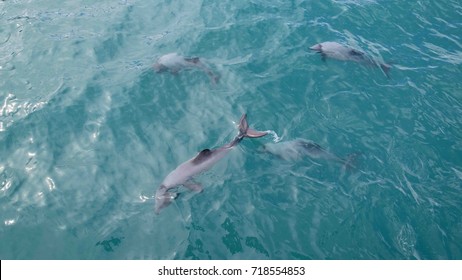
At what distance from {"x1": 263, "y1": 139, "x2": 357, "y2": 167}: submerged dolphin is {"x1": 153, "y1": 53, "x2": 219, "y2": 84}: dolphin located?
379 centimetres

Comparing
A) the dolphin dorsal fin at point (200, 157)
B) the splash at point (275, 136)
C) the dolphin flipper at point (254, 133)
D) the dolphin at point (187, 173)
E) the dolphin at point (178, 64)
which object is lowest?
the splash at point (275, 136)

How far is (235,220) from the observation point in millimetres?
9539

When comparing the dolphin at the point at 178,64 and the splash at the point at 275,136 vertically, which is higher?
the dolphin at the point at 178,64

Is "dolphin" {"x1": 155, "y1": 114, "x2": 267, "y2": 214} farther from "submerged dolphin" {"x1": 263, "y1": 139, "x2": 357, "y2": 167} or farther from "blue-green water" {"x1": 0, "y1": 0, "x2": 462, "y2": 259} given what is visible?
"submerged dolphin" {"x1": 263, "y1": 139, "x2": 357, "y2": 167}

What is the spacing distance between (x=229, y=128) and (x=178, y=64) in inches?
135

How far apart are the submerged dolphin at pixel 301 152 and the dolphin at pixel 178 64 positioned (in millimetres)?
3794

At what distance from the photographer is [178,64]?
1354cm

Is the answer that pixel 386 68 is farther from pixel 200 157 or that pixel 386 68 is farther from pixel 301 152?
pixel 200 157

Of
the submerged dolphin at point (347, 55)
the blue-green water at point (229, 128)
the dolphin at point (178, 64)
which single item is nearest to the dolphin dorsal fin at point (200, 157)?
the blue-green water at point (229, 128)

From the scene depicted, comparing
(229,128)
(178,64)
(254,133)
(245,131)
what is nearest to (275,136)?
(254,133)

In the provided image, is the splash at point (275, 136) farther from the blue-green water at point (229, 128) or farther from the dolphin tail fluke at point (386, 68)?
the dolphin tail fluke at point (386, 68)

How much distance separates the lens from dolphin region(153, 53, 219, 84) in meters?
13.5

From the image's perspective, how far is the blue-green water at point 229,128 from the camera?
9.27 m
